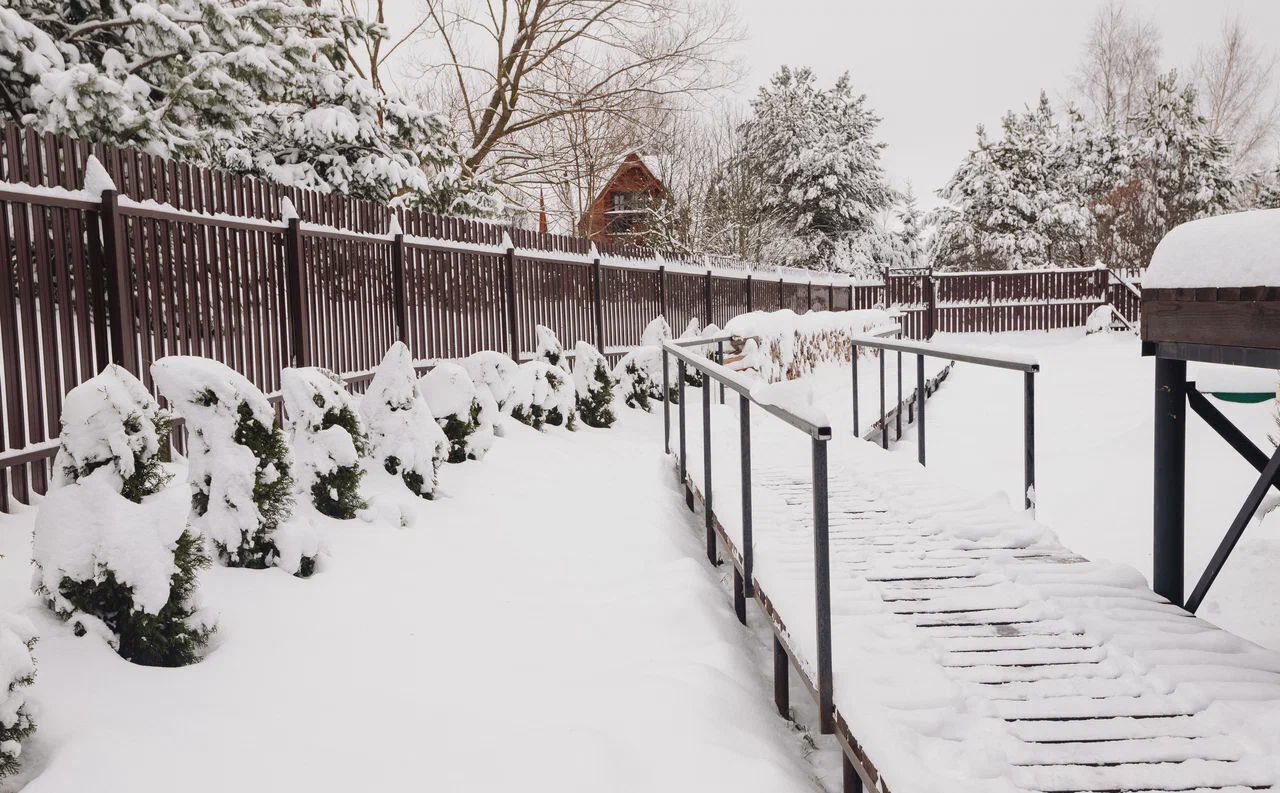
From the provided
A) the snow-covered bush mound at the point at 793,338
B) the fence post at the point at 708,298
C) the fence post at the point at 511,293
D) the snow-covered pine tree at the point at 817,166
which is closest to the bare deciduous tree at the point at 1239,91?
the snow-covered pine tree at the point at 817,166

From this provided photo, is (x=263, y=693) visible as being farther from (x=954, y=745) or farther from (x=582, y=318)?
(x=582, y=318)

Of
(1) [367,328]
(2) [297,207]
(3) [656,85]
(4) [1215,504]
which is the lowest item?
(4) [1215,504]

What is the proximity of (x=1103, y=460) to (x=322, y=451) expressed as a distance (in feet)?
24.5

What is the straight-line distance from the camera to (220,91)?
7.28 metres

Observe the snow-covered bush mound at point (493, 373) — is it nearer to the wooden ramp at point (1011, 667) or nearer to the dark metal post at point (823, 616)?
the wooden ramp at point (1011, 667)

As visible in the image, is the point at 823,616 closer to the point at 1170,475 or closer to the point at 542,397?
the point at 1170,475

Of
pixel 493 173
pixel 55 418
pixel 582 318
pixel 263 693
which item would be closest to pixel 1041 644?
pixel 263 693

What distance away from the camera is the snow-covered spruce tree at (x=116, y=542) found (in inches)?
99.8

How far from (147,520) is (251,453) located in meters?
0.77

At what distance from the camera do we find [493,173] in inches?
620

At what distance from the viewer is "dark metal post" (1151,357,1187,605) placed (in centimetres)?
349

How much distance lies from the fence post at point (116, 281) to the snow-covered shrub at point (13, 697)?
9.58 ft

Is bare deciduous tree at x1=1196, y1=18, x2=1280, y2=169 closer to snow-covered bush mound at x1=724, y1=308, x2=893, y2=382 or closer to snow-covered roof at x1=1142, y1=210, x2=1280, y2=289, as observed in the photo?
snow-covered bush mound at x1=724, y1=308, x2=893, y2=382

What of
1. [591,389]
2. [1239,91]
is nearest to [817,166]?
[1239,91]
